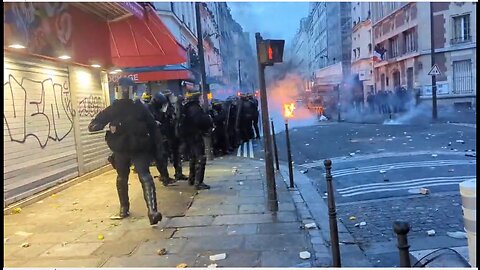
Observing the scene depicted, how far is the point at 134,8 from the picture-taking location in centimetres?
962

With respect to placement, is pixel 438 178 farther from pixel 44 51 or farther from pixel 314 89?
pixel 314 89

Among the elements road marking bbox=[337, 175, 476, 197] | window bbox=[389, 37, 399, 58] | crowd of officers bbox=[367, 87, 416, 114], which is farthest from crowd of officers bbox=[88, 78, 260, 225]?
window bbox=[389, 37, 399, 58]

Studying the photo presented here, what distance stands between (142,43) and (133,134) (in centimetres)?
592

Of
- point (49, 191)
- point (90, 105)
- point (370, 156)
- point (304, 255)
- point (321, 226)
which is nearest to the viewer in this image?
point (304, 255)

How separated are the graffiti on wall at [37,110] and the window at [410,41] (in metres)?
31.9

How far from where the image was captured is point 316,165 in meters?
11.2

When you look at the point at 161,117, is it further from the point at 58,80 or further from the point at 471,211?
the point at 471,211

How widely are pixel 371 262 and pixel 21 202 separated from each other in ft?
17.4

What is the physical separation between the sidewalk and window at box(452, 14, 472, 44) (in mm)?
29265

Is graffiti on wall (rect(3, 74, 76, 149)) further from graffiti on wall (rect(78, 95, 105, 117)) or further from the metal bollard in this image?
the metal bollard

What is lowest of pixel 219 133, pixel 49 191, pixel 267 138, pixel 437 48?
pixel 49 191

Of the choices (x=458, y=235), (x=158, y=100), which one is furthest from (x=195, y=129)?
(x=458, y=235)

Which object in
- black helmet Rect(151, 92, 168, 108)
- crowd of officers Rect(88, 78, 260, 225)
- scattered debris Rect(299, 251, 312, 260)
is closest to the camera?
scattered debris Rect(299, 251, 312, 260)

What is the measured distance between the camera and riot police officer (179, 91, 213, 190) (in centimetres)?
798
